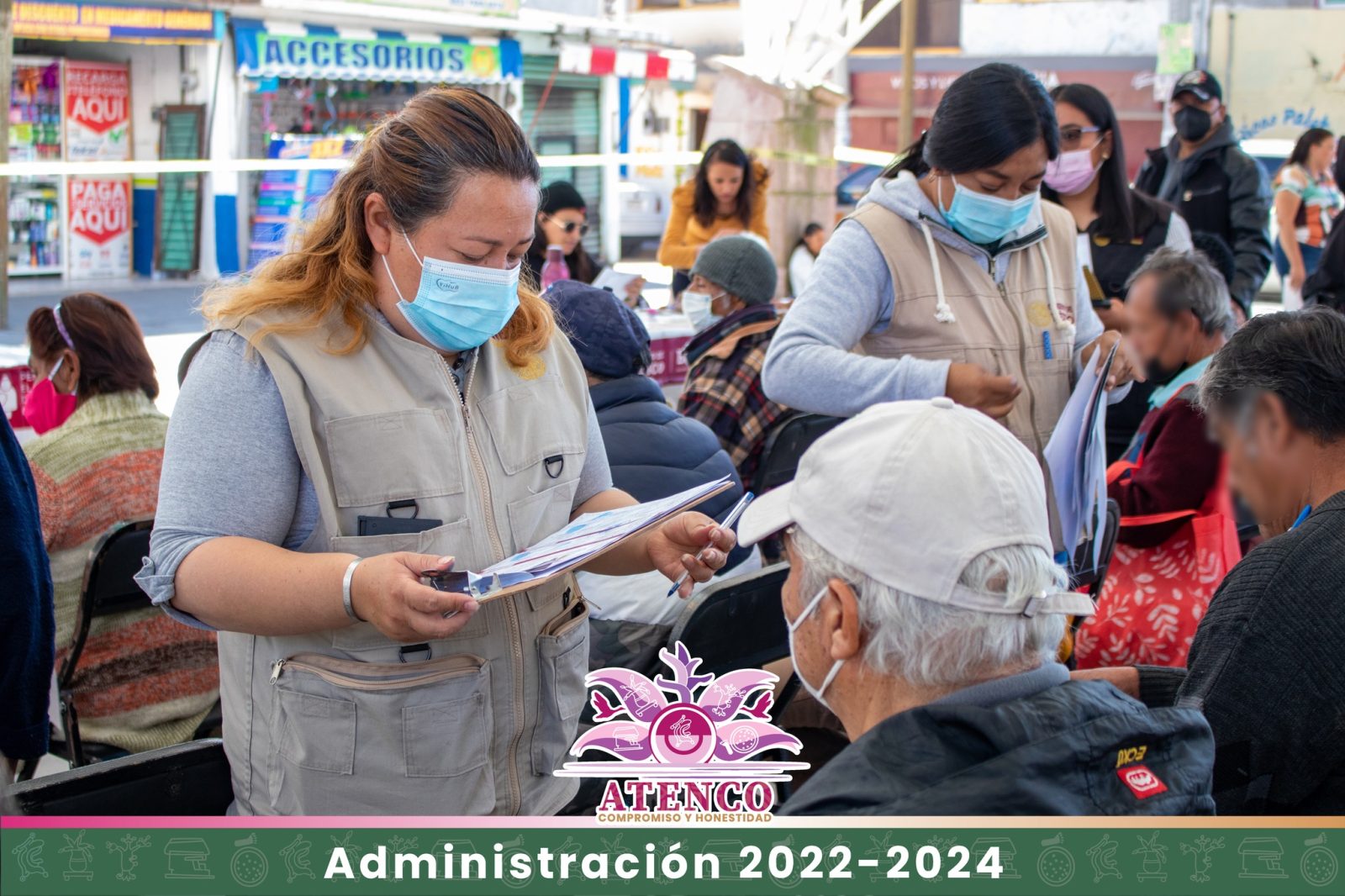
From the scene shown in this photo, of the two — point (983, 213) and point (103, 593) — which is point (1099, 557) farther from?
point (103, 593)

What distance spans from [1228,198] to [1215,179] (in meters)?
0.12

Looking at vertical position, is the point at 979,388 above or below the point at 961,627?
above

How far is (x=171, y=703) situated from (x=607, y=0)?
65.2 feet

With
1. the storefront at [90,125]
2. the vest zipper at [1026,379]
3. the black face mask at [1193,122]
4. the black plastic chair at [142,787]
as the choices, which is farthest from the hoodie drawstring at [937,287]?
the storefront at [90,125]

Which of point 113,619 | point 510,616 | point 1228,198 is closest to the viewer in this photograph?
point 510,616

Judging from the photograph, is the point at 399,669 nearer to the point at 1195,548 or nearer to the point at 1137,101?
the point at 1195,548

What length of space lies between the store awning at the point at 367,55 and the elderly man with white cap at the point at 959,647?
1513 centimetres

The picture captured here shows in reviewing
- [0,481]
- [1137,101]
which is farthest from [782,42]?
[1137,101]

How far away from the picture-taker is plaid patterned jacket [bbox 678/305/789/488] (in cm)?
432

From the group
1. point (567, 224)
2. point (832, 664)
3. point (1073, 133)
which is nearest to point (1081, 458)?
point (832, 664)

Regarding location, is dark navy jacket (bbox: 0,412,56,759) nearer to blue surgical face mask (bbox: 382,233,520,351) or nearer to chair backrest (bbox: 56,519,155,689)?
chair backrest (bbox: 56,519,155,689)

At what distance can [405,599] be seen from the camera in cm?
169

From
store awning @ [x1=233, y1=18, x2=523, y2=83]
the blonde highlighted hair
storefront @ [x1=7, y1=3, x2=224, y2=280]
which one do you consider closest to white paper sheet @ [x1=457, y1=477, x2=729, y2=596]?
the blonde highlighted hair

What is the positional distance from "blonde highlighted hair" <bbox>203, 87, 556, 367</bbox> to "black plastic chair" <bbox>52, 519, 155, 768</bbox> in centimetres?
126
